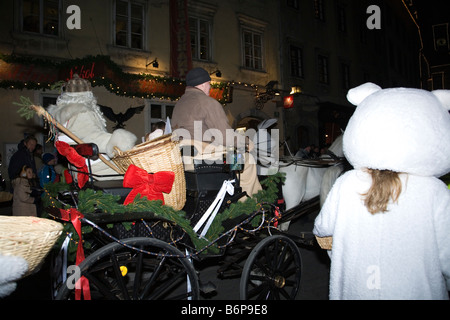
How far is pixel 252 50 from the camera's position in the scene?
14.3 m

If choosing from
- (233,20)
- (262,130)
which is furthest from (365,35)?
(262,130)

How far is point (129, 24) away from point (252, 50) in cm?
609

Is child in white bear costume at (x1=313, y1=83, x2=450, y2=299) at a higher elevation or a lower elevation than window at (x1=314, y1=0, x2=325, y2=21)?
lower

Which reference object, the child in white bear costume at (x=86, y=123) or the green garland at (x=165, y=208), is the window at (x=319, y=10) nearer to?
the green garland at (x=165, y=208)

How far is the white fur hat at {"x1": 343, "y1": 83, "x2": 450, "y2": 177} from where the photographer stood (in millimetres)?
1562

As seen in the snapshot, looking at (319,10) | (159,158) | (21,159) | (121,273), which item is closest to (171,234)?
(121,273)

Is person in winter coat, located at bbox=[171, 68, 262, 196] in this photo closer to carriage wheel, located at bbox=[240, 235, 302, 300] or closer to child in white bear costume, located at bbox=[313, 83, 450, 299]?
carriage wheel, located at bbox=[240, 235, 302, 300]

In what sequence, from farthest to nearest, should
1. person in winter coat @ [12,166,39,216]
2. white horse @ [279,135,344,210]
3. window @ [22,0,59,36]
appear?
window @ [22,0,59,36] < person in winter coat @ [12,166,39,216] < white horse @ [279,135,344,210]

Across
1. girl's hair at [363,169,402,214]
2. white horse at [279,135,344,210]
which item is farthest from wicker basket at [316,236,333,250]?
white horse at [279,135,344,210]

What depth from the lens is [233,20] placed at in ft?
44.1

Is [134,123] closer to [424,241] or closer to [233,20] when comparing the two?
[233,20]

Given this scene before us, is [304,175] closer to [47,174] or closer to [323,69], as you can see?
[47,174]

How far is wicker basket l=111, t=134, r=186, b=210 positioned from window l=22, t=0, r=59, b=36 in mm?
9034
